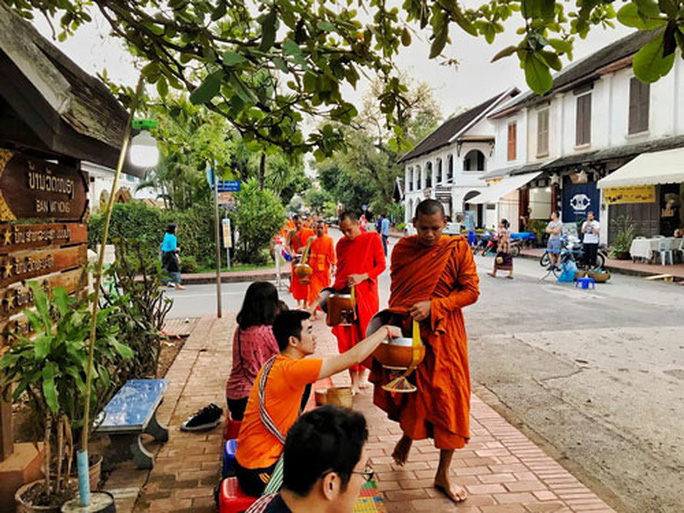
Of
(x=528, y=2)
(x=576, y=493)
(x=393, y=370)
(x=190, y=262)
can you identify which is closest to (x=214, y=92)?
(x=528, y=2)

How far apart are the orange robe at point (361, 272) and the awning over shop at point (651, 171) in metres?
11.6

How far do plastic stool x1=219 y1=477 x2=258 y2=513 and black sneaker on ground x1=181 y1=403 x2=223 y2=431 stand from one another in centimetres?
194

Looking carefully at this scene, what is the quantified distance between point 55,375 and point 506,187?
23337mm

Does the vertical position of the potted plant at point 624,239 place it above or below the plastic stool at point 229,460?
above

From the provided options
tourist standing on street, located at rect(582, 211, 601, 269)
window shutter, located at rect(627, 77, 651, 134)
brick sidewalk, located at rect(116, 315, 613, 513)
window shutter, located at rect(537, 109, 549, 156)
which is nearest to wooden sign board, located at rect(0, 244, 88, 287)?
brick sidewalk, located at rect(116, 315, 613, 513)

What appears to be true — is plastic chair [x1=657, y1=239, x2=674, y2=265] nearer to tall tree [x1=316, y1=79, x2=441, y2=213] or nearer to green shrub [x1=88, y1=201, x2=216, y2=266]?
green shrub [x1=88, y1=201, x2=216, y2=266]

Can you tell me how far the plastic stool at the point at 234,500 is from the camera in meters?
2.65

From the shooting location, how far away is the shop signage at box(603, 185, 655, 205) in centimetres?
1728

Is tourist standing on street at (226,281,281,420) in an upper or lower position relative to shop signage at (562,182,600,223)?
lower

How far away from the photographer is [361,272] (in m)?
5.85

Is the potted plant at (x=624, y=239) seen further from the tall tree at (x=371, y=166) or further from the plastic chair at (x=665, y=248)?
the tall tree at (x=371, y=166)

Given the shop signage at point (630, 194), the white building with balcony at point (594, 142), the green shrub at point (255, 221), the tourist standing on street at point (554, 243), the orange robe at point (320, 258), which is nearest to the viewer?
the orange robe at point (320, 258)

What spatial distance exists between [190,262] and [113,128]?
43.8ft

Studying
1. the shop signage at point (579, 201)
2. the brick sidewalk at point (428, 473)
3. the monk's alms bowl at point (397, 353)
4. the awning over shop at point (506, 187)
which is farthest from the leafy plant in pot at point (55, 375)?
the awning over shop at point (506, 187)
